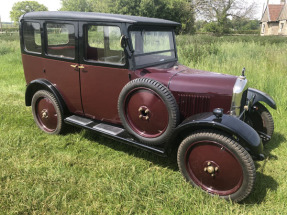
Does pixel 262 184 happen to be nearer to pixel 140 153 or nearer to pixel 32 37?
pixel 140 153

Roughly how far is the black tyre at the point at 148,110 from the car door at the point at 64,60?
974 mm

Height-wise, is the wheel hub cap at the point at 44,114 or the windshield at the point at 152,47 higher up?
the windshield at the point at 152,47

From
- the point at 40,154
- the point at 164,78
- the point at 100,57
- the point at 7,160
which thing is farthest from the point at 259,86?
the point at 7,160

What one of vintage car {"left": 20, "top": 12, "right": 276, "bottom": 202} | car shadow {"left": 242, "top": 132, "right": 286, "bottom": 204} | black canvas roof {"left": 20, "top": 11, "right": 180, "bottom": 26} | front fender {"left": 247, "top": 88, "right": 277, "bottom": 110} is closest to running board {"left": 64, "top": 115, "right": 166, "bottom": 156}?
vintage car {"left": 20, "top": 12, "right": 276, "bottom": 202}

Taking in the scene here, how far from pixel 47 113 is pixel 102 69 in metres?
1.42

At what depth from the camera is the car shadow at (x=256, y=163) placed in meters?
2.59

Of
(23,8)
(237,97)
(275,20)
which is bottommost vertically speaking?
(237,97)

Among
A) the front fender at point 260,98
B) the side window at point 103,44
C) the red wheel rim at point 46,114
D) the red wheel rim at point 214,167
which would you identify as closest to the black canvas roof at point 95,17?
the side window at point 103,44

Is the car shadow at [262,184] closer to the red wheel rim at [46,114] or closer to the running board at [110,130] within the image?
the running board at [110,130]

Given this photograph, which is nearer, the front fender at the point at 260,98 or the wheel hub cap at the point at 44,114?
the front fender at the point at 260,98

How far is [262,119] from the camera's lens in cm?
352

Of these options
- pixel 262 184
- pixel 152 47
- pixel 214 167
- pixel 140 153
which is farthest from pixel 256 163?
Result: pixel 152 47

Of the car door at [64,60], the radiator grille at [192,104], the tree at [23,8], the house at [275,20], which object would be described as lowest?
the radiator grille at [192,104]

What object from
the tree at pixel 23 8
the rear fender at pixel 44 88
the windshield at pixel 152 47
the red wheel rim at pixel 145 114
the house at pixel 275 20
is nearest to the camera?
the red wheel rim at pixel 145 114
